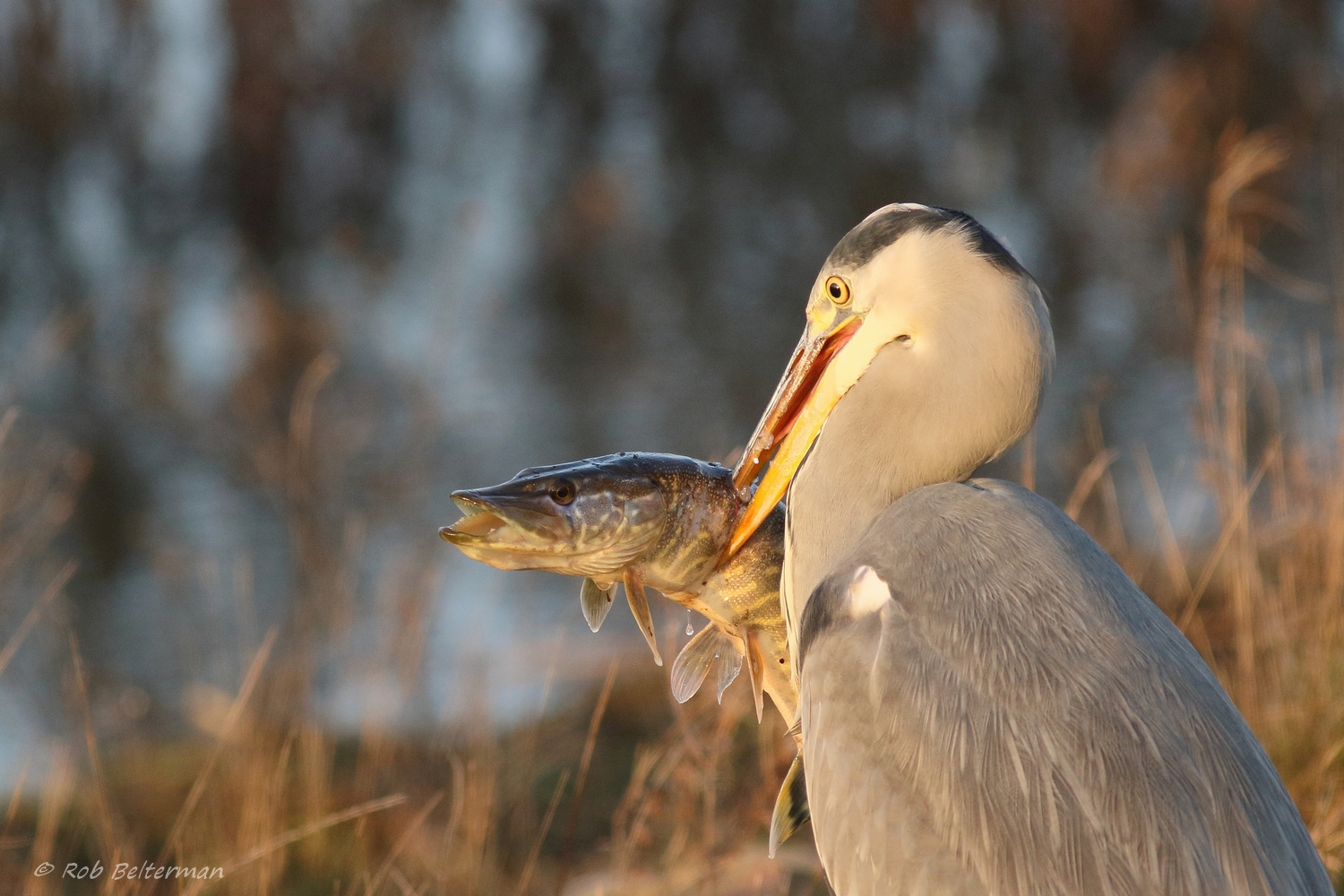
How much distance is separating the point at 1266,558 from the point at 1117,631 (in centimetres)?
374

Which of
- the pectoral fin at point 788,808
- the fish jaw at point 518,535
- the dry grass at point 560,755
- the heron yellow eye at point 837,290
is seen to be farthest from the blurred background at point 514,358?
the fish jaw at point 518,535

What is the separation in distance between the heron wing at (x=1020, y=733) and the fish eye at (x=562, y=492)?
434 mm

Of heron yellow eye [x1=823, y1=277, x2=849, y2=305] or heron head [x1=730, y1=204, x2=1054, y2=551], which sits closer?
heron head [x1=730, y1=204, x2=1054, y2=551]

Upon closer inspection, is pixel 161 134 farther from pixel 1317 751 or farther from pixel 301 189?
pixel 1317 751

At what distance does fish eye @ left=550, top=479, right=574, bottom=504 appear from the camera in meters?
2.13

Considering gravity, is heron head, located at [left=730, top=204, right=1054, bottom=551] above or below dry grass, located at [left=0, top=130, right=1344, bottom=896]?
above

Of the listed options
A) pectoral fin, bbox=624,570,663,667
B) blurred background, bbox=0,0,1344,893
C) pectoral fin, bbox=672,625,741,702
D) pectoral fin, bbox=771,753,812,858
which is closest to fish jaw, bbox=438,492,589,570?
pectoral fin, bbox=624,570,663,667

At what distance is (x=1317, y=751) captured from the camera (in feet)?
11.7

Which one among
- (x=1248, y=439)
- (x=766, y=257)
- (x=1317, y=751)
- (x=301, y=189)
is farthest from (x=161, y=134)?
(x=1317, y=751)

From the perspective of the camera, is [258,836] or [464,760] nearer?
[258,836]

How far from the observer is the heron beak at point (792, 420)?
92.5 inches

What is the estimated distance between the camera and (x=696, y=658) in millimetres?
2363
